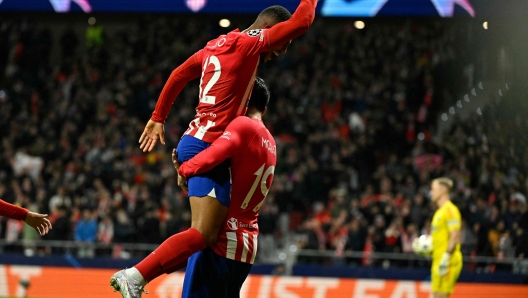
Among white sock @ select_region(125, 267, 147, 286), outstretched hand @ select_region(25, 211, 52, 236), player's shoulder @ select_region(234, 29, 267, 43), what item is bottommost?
white sock @ select_region(125, 267, 147, 286)

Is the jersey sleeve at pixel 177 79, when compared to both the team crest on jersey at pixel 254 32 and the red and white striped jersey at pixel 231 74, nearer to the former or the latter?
the red and white striped jersey at pixel 231 74

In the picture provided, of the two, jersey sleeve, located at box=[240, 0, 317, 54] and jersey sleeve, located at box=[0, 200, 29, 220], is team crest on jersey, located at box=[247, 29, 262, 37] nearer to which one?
jersey sleeve, located at box=[240, 0, 317, 54]

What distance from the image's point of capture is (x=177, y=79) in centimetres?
511

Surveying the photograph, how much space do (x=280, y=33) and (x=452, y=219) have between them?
595 cm

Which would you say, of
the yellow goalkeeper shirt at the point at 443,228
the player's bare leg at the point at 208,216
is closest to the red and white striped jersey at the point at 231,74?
the player's bare leg at the point at 208,216

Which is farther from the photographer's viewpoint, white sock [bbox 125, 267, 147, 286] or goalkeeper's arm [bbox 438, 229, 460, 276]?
goalkeeper's arm [bbox 438, 229, 460, 276]

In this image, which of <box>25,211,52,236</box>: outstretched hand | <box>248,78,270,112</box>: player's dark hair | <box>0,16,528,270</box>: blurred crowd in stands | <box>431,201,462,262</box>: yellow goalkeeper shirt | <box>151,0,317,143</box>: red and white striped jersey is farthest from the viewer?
<box>0,16,528,270</box>: blurred crowd in stands

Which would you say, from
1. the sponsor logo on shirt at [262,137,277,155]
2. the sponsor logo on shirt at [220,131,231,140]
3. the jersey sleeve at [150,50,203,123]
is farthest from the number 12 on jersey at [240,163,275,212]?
the jersey sleeve at [150,50,203,123]

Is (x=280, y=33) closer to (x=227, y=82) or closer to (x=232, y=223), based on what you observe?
(x=227, y=82)

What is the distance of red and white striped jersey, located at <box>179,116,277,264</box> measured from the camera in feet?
14.8

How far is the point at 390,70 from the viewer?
59.3 ft

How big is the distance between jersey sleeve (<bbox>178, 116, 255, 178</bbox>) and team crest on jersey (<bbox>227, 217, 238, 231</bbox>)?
38 cm

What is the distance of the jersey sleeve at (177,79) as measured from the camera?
5055 millimetres

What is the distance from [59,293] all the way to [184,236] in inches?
290
